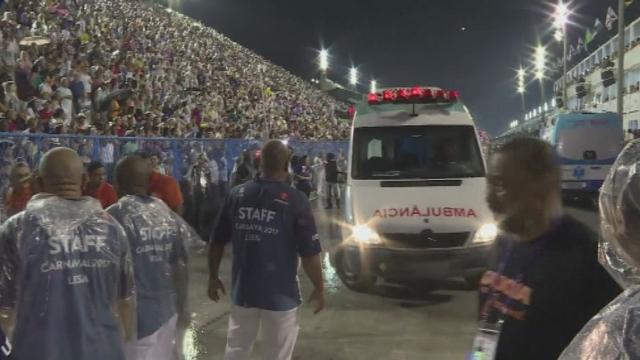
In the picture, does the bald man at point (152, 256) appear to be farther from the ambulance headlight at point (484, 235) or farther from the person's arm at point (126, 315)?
the ambulance headlight at point (484, 235)

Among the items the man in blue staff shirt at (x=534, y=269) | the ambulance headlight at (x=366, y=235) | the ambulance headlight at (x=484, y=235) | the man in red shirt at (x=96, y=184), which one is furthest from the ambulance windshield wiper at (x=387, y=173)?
the man in blue staff shirt at (x=534, y=269)

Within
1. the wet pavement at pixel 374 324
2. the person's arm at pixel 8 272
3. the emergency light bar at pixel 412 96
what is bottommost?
the wet pavement at pixel 374 324

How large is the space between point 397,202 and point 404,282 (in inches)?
57.2

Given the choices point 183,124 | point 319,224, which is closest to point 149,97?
point 183,124

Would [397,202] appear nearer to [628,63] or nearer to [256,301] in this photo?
[256,301]

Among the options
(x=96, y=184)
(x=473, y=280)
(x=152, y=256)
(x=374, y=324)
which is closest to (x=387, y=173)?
(x=473, y=280)

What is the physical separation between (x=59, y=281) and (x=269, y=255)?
1.46 meters

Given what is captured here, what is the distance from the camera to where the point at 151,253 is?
3.77m

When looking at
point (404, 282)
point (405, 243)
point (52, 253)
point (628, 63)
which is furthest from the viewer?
point (628, 63)

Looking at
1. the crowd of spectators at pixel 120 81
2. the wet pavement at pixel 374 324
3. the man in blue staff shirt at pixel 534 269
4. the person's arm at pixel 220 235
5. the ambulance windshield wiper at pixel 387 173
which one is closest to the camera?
the man in blue staff shirt at pixel 534 269

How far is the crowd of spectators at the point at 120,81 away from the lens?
12219mm

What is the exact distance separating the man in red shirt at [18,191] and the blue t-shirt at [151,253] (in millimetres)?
3066

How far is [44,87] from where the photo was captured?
12391 mm

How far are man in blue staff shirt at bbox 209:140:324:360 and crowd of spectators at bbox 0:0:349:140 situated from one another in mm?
7286
